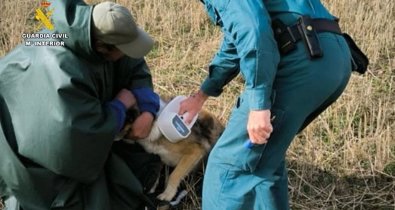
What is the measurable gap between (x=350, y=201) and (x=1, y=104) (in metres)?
2.35

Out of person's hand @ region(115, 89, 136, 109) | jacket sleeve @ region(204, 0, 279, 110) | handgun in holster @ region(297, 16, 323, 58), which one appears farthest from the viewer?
person's hand @ region(115, 89, 136, 109)

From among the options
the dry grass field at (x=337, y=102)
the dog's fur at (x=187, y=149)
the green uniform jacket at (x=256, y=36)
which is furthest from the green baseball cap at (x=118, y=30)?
the dry grass field at (x=337, y=102)

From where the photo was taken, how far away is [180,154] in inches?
155

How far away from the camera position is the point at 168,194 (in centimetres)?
381

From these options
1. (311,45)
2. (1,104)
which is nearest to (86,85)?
(1,104)

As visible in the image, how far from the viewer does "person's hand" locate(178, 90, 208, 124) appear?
310cm

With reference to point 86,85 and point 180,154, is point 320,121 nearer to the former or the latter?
point 180,154

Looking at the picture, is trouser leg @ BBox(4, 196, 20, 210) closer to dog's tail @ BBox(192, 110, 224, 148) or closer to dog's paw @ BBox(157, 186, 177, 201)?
dog's paw @ BBox(157, 186, 177, 201)

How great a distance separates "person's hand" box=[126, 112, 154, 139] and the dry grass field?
685 millimetres

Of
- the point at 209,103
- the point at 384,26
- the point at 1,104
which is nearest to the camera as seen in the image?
the point at 1,104

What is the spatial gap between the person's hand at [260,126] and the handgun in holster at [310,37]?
1.16 feet

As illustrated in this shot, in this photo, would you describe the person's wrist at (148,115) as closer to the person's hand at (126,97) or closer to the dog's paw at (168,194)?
the person's hand at (126,97)

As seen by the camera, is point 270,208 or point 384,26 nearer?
point 270,208

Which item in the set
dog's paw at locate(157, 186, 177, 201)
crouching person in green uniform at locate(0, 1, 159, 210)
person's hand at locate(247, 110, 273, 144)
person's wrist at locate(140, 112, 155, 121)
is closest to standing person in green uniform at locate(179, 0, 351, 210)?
person's hand at locate(247, 110, 273, 144)
